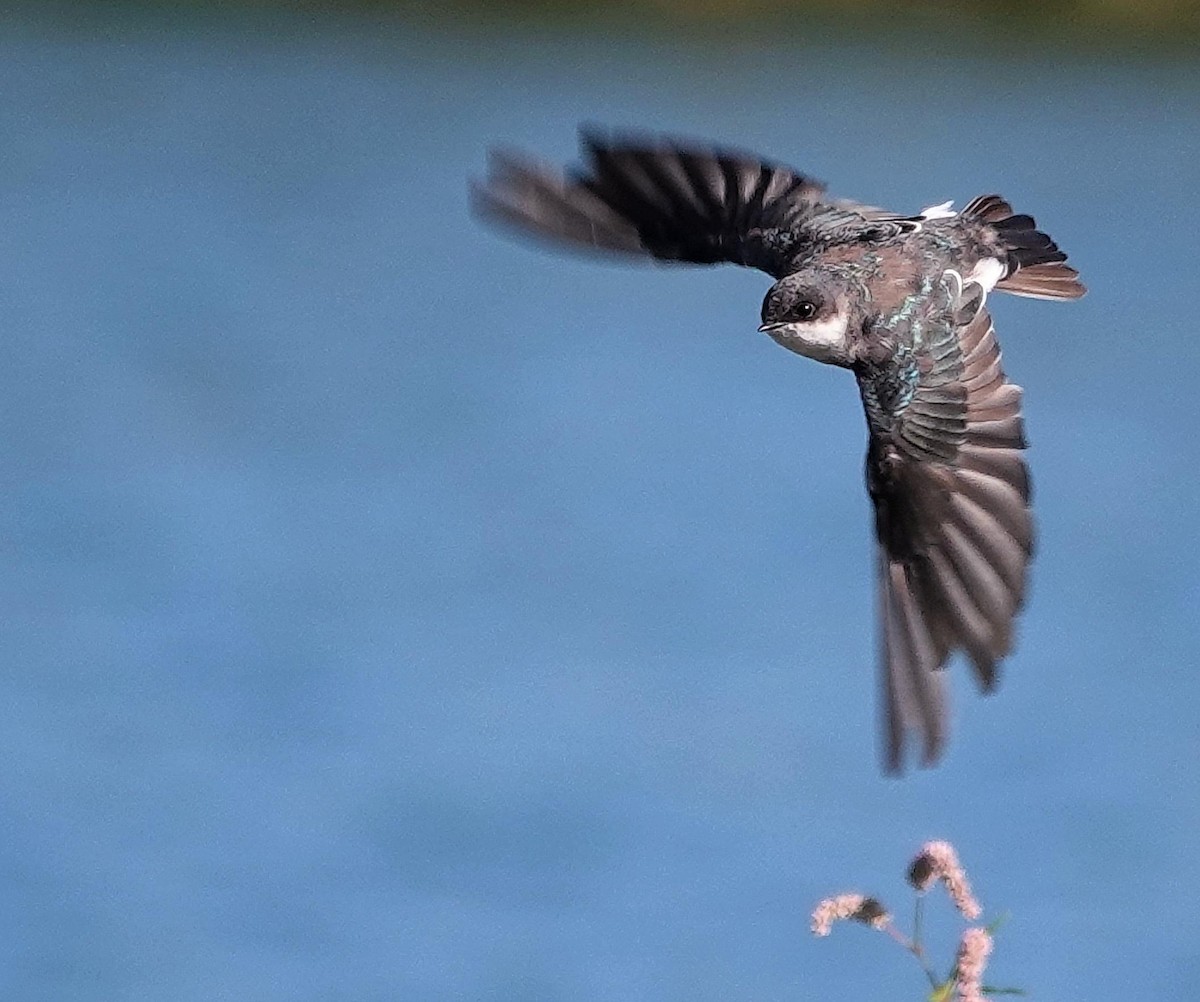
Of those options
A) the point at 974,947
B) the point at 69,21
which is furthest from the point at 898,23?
the point at 974,947

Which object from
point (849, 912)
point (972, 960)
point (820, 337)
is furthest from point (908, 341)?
point (972, 960)

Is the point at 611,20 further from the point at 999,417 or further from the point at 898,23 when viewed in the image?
the point at 999,417

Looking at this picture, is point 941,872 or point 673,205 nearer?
point 941,872

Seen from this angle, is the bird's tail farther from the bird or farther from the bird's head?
the bird's head

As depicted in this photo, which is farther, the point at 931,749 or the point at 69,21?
the point at 69,21

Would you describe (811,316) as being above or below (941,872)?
above

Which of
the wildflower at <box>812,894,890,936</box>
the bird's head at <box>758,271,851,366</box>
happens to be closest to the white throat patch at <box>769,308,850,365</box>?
the bird's head at <box>758,271,851,366</box>

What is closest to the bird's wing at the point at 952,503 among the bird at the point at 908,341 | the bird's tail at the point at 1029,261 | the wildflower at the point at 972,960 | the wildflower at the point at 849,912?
the bird at the point at 908,341

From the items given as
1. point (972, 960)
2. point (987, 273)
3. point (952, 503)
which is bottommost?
point (972, 960)

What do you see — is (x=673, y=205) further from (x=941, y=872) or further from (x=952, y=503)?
(x=941, y=872)
